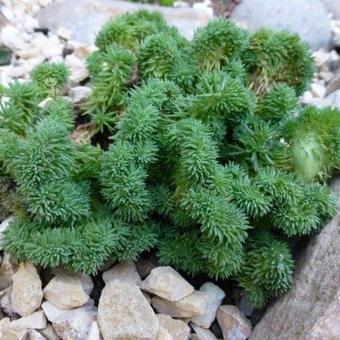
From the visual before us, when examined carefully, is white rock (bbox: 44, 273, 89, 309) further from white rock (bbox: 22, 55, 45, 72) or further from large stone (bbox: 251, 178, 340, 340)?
white rock (bbox: 22, 55, 45, 72)

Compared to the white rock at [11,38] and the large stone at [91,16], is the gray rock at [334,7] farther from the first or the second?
the white rock at [11,38]

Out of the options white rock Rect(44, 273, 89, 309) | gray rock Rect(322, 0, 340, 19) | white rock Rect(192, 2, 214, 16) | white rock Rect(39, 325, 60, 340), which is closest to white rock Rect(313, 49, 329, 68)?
gray rock Rect(322, 0, 340, 19)

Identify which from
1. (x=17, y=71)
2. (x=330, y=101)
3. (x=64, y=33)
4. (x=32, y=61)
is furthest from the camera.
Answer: (x=64, y=33)

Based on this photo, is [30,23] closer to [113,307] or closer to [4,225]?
[4,225]

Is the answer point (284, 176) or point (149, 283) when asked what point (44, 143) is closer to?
point (149, 283)

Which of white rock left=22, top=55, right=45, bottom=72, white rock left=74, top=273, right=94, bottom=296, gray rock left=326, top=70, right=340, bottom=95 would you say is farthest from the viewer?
gray rock left=326, top=70, right=340, bottom=95

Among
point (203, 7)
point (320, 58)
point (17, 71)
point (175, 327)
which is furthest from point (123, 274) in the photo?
point (203, 7)

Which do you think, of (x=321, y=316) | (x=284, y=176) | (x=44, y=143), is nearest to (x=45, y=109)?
(x=44, y=143)

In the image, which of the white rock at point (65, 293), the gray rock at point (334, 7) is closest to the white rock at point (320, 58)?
the gray rock at point (334, 7)
